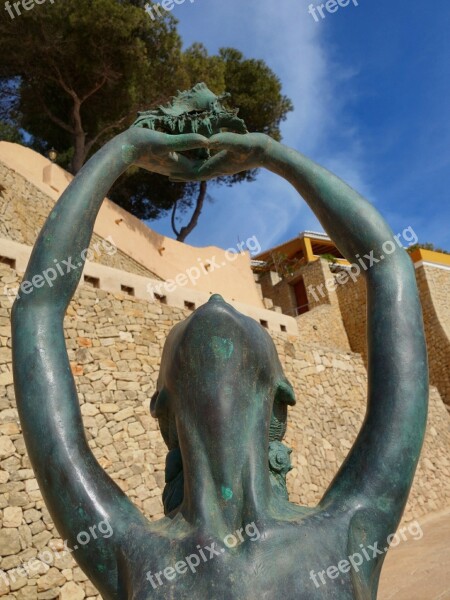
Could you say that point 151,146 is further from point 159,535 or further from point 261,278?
point 261,278

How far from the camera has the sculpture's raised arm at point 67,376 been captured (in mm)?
1408

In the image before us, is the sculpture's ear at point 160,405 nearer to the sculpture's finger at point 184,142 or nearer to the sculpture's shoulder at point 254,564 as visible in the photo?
the sculpture's shoulder at point 254,564

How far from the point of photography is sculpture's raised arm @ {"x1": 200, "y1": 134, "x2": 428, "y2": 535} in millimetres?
1456

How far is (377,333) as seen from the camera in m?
1.61

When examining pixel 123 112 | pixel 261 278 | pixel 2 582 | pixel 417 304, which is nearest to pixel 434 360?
pixel 261 278

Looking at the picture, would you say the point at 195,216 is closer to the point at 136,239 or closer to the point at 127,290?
the point at 136,239

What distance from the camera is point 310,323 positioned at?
1794 cm

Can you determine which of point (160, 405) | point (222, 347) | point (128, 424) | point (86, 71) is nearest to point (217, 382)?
point (222, 347)

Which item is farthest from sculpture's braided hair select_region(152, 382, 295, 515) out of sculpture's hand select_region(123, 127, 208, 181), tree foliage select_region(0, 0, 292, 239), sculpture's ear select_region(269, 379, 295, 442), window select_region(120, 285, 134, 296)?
tree foliage select_region(0, 0, 292, 239)

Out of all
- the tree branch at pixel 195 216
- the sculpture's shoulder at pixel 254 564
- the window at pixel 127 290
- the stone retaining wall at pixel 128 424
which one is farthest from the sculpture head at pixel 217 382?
the tree branch at pixel 195 216

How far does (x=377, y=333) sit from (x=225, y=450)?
59 centimetres

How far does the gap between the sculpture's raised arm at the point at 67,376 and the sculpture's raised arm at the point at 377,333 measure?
33 cm

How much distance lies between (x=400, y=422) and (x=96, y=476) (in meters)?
0.85

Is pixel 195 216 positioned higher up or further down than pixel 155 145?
higher up
